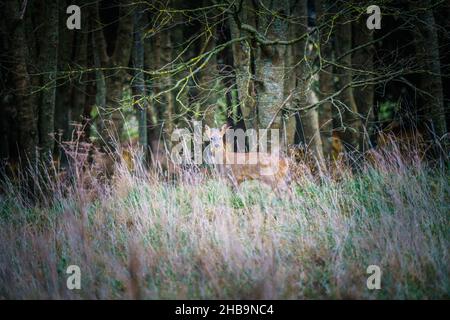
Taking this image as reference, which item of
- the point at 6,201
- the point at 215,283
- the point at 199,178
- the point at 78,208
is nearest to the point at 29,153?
the point at 6,201

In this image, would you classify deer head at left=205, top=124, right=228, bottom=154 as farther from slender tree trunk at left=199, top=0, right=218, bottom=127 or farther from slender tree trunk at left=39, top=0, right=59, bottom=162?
slender tree trunk at left=39, top=0, right=59, bottom=162

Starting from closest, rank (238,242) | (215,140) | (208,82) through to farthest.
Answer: (238,242) → (208,82) → (215,140)

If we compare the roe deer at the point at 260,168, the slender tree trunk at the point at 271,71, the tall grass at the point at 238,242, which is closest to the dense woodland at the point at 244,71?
the slender tree trunk at the point at 271,71

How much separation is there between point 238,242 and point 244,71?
3.88 metres

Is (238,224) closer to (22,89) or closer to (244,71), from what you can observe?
(244,71)

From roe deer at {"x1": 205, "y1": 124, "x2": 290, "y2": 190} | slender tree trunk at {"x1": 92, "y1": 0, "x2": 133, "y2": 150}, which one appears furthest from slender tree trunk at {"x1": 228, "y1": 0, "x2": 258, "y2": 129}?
slender tree trunk at {"x1": 92, "y1": 0, "x2": 133, "y2": 150}

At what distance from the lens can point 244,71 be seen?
7.54 metres

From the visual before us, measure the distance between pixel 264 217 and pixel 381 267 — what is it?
1666 mm

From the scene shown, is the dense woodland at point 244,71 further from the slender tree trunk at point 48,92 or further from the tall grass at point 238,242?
the tall grass at point 238,242

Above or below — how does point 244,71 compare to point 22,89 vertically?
above

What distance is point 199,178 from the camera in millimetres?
6617

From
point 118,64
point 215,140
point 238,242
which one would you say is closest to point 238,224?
point 238,242

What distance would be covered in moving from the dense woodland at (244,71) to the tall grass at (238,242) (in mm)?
1060

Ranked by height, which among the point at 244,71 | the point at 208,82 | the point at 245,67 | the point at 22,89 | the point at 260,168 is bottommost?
the point at 260,168
